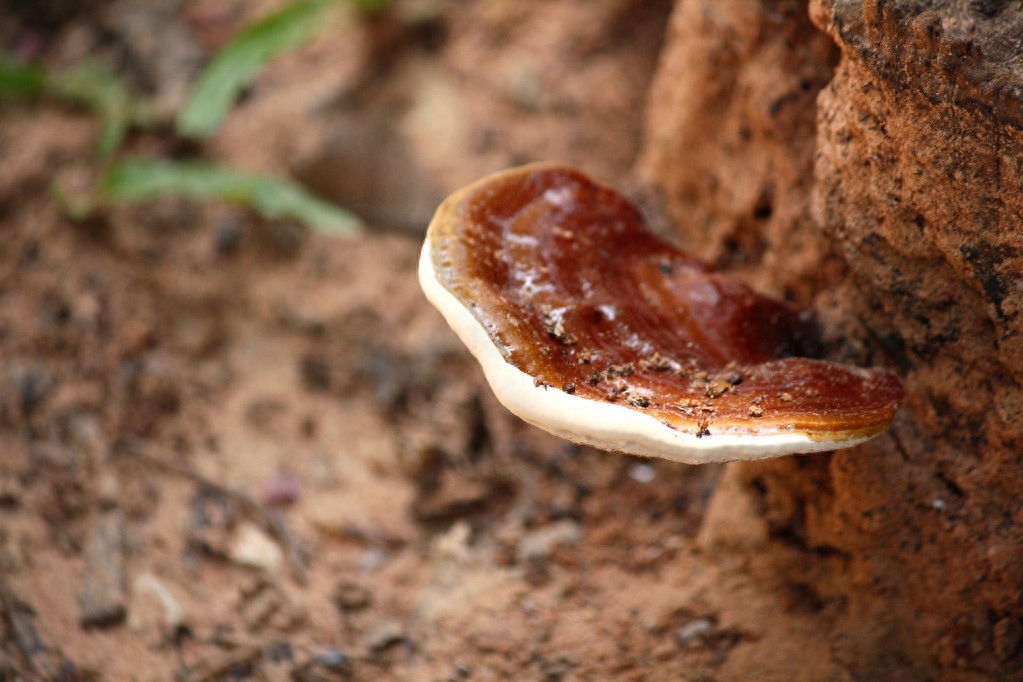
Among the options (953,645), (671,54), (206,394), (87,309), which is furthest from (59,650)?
(671,54)

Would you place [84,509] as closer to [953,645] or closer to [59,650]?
[59,650]

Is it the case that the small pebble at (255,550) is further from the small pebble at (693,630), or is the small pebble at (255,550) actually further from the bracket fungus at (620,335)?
the bracket fungus at (620,335)

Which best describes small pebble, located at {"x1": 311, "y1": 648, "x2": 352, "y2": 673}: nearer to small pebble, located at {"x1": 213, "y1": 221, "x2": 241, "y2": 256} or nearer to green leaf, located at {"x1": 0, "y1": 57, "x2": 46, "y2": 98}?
small pebble, located at {"x1": 213, "y1": 221, "x2": 241, "y2": 256}

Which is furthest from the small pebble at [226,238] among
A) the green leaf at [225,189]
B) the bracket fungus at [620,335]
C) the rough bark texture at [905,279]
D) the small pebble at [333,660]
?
the rough bark texture at [905,279]

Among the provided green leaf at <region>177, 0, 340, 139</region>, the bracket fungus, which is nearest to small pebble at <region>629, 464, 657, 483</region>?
the bracket fungus

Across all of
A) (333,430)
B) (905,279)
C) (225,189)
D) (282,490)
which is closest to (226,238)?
(225,189)

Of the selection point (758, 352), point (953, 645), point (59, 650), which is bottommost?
point (59, 650)
